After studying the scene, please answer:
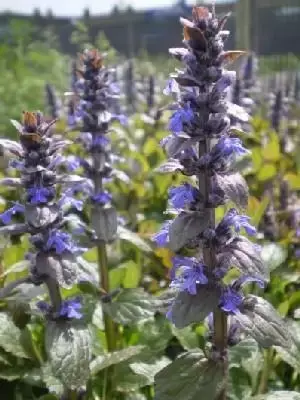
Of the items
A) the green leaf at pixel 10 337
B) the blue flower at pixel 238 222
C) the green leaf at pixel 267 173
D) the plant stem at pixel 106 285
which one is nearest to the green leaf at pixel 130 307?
the plant stem at pixel 106 285

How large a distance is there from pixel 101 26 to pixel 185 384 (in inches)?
368

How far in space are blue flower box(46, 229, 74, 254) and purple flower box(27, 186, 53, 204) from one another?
114 mm

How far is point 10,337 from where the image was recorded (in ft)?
6.84

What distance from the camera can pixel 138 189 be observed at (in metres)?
3.69

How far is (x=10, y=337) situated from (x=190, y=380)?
0.75 metres

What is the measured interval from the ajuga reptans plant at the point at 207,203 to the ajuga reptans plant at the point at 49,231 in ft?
0.96

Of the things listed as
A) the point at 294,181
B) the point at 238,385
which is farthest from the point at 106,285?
the point at 294,181

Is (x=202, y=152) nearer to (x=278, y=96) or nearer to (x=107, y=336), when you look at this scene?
(x=107, y=336)

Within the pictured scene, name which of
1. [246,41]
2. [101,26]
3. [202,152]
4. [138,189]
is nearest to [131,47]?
[101,26]

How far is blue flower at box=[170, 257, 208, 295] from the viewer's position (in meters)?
1.54

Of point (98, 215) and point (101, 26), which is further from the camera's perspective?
point (101, 26)

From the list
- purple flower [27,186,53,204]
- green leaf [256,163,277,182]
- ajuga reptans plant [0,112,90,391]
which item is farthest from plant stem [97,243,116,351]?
green leaf [256,163,277,182]

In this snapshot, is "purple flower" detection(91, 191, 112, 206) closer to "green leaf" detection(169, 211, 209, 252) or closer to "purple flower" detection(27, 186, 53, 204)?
"purple flower" detection(27, 186, 53, 204)

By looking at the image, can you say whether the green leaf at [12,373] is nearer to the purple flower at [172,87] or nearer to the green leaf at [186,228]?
the green leaf at [186,228]
